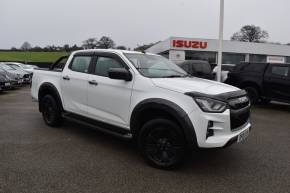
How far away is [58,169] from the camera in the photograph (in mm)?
4199

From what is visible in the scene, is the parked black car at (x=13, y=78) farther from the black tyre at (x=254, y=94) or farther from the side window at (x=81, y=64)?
the black tyre at (x=254, y=94)

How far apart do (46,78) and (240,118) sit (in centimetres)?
435

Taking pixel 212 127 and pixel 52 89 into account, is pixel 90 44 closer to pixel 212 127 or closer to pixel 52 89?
pixel 52 89

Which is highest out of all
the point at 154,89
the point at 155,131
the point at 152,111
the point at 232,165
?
the point at 154,89

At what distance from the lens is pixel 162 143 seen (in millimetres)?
4285

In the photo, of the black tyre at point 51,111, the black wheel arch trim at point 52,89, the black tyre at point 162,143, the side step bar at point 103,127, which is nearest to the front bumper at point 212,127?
the black tyre at point 162,143

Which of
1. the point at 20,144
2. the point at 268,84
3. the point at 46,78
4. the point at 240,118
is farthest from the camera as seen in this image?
the point at 268,84

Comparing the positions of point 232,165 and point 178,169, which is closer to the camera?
point 178,169

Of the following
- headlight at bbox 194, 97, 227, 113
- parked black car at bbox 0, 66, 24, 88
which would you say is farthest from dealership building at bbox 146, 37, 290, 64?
headlight at bbox 194, 97, 227, 113

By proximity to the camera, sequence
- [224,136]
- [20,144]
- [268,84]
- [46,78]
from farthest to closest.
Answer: [268,84], [46,78], [20,144], [224,136]

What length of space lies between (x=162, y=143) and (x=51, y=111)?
3277 millimetres

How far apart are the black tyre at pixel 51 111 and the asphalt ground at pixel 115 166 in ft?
0.69

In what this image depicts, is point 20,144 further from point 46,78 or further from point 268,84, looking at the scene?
point 268,84

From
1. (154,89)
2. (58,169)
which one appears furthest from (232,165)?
(58,169)
